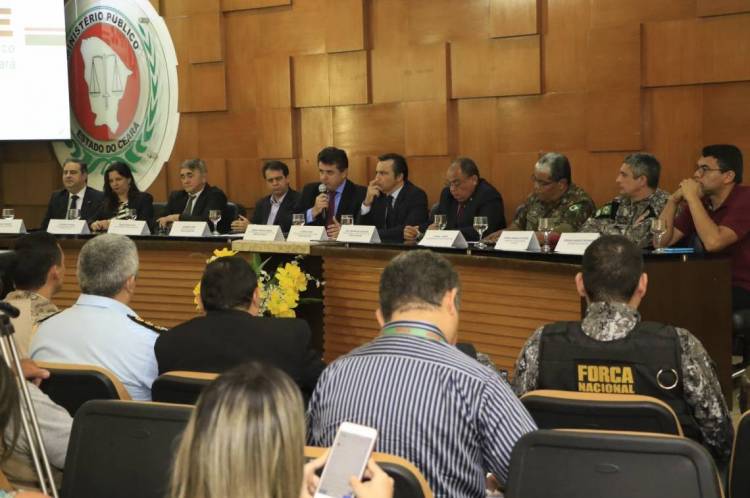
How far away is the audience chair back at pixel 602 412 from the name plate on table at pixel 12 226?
5324mm

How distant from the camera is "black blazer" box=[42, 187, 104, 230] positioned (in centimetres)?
738

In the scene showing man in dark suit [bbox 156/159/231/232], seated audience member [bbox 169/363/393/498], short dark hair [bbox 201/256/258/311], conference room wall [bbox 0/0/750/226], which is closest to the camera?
seated audience member [bbox 169/363/393/498]

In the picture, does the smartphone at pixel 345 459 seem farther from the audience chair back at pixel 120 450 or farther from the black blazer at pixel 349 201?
the black blazer at pixel 349 201

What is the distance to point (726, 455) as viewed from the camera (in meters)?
2.67

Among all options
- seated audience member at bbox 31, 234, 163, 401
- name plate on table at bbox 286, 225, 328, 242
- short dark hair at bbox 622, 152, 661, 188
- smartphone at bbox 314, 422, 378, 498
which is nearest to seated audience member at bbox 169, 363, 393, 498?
smartphone at bbox 314, 422, 378, 498

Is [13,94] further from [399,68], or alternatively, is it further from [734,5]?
[734,5]

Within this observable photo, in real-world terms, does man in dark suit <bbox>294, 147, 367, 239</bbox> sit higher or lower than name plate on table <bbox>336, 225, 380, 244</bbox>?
higher

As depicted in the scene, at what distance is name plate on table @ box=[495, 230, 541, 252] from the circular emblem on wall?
14.4ft

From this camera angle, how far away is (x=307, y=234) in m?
5.77

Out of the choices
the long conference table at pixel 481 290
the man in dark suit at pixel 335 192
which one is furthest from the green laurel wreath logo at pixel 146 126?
the man in dark suit at pixel 335 192

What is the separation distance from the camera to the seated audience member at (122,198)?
7133 millimetres

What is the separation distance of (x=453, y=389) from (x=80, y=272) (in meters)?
1.72

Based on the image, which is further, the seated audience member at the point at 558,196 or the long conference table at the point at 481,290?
the seated audience member at the point at 558,196

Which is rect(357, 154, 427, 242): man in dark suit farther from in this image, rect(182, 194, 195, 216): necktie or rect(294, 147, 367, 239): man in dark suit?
rect(182, 194, 195, 216): necktie
